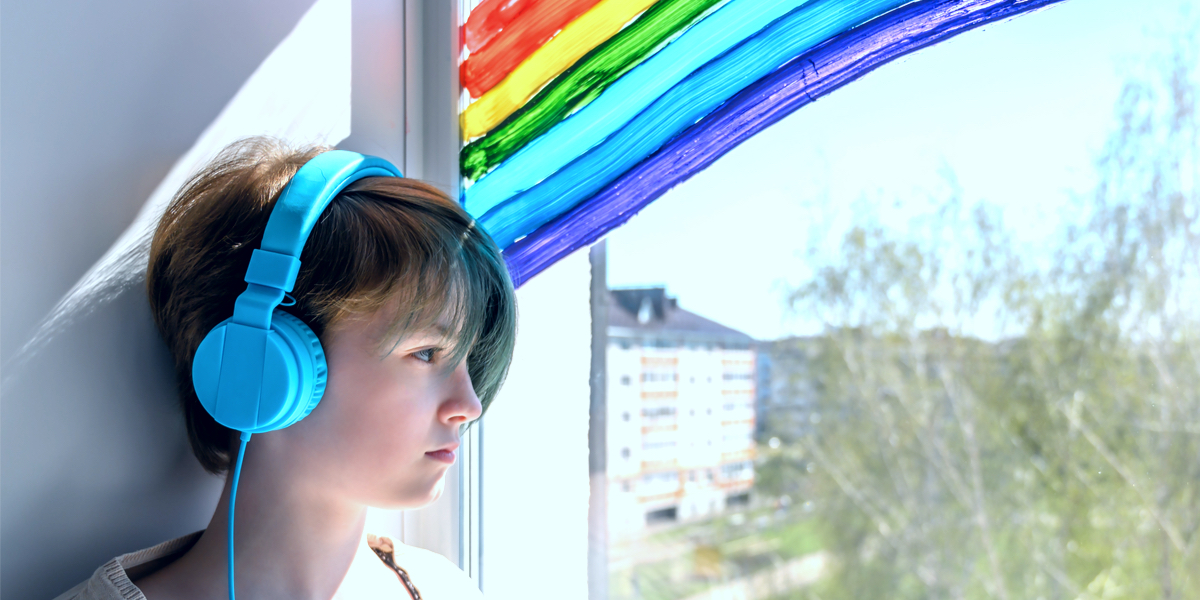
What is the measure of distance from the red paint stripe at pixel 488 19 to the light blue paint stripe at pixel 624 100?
155 mm

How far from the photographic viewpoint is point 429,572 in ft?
2.39

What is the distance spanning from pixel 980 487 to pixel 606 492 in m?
0.76

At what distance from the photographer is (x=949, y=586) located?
4.26ft

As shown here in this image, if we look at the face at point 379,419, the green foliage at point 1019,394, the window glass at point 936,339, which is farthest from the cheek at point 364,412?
the green foliage at point 1019,394

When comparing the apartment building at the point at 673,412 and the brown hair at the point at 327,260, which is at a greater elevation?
the brown hair at the point at 327,260

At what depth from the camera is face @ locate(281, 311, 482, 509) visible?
550 mm

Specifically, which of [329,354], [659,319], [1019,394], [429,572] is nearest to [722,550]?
[659,319]

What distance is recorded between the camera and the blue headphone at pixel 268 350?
0.49 meters

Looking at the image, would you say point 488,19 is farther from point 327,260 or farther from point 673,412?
point 673,412

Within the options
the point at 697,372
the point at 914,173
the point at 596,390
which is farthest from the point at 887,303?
the point at 596,390

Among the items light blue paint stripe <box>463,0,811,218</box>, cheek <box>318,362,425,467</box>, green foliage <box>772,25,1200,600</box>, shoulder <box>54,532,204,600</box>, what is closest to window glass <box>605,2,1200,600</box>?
green foliage <box>772,25,1200,600</box>

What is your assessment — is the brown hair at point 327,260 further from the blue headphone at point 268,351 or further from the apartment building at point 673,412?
the apartment building at point 673,412

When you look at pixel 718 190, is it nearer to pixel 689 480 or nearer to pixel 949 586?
pixel 689 480

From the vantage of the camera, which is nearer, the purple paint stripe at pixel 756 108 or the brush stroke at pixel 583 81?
the purple paint stripe at pixel 756 108
